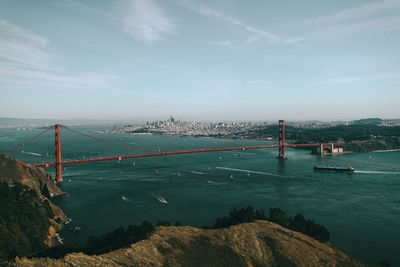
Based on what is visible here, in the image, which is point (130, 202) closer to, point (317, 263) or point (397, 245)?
point (317, 263)

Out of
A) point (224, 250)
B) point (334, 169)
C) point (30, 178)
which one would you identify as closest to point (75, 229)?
point (30, 178)

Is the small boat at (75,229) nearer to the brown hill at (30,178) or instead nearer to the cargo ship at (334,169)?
the brown hill at (30,178)

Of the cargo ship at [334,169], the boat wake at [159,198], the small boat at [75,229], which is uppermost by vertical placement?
the cargo ship at [334,169]

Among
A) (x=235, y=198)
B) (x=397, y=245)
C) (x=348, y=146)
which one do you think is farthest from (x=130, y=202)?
(x=348, y=146)

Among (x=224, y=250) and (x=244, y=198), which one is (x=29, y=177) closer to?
(x=244, y=198)

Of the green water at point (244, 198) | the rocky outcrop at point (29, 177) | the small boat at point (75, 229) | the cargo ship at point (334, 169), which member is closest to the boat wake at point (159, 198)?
the green water at point (244, 198)
